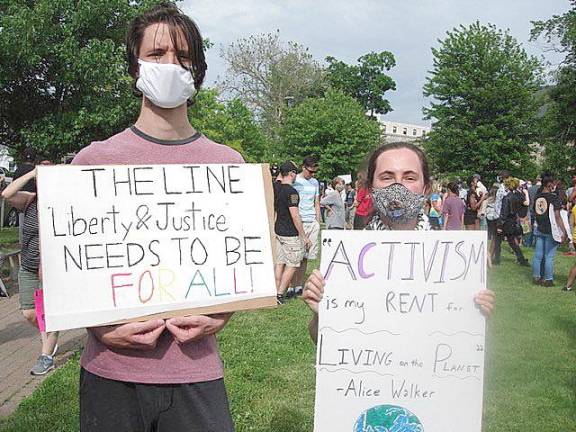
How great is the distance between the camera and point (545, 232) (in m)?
10.1

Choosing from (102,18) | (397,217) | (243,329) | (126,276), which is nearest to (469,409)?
(397,217)

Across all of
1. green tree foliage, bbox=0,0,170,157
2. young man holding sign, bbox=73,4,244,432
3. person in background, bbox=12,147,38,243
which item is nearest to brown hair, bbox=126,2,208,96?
young man holding sign, bbox=73,4,244,432

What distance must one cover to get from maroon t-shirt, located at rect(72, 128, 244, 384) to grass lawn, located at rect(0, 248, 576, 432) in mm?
2404

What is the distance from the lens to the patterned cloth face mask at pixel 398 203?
2469 millimetres

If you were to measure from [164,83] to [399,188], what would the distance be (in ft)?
3.48

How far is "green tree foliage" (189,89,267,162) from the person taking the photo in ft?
105

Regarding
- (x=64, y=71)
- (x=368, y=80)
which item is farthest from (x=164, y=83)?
(x=368, y=80)

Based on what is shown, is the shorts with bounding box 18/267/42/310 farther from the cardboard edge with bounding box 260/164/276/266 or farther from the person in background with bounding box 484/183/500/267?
the person in background with bounding box 484/183/500/267

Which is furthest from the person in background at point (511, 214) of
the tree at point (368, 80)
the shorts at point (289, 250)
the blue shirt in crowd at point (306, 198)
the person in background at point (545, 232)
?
the tree at point (368, 80)

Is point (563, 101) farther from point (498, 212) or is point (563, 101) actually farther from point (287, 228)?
point (287, 228)

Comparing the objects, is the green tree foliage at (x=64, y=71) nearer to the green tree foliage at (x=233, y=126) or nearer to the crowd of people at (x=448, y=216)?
the crowd of people at (x=448, y=216)

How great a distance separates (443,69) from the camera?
122 feet

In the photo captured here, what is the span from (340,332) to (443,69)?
37305 millimetres

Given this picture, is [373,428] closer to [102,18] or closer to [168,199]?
[168,199]
